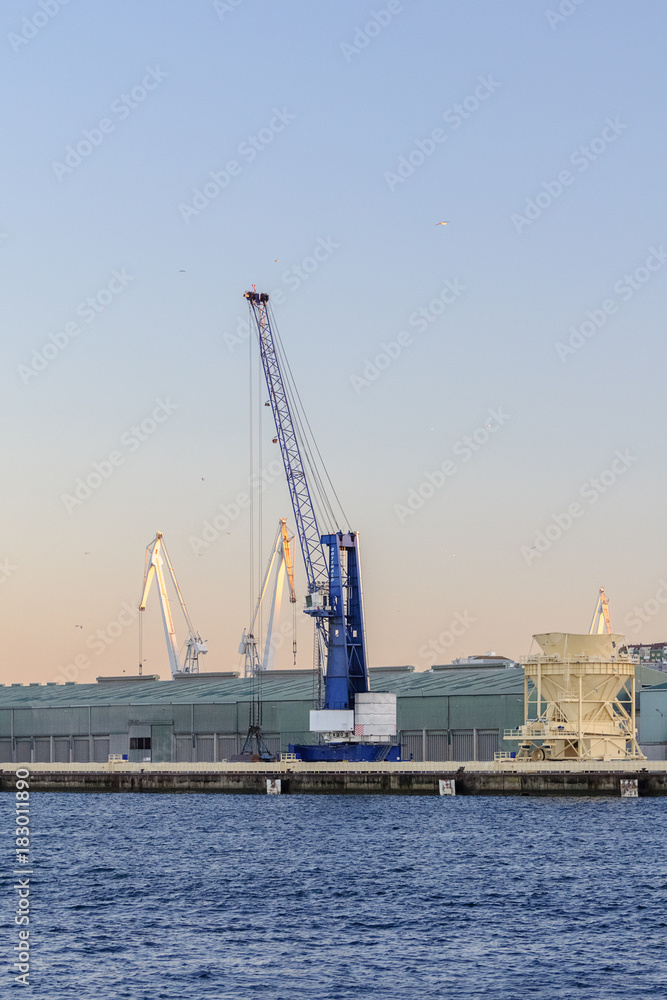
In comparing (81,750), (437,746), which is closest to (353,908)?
(437,746)

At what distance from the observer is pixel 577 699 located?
122m

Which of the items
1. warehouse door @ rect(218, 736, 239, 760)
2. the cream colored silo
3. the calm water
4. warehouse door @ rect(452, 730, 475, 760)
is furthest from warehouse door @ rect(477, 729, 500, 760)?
the calm water

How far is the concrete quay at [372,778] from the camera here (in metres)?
116

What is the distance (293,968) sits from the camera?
45.8 metres

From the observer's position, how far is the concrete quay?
11550 cm

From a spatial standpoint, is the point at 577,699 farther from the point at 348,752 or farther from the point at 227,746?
the point at 227,746

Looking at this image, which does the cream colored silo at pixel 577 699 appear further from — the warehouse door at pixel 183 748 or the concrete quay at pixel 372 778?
the warehouse door at pixel 183 748

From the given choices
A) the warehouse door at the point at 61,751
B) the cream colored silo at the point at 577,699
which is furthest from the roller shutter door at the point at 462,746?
the warehouse door at the point at 61,751

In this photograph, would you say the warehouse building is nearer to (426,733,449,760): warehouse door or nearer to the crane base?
(426,733,449,760): warehouse door

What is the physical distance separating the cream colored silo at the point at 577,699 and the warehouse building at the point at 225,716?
35.9ft

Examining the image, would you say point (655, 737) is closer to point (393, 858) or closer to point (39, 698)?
point (393, 858)

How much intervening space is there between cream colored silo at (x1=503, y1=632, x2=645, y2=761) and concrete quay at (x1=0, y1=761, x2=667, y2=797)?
3.17 m

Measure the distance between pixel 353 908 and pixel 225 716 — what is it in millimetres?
94561

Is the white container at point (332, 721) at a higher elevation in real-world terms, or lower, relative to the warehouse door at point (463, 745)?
higher
